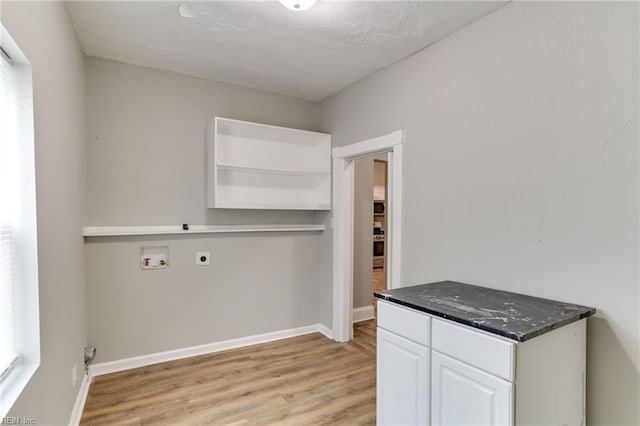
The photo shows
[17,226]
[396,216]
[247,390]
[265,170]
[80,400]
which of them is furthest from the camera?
[265,170]

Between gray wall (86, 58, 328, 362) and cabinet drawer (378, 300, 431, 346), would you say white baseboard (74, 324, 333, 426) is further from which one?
cabinet drawer (378, 300, 431, 346)

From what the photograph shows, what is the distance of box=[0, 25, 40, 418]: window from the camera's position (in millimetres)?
1312

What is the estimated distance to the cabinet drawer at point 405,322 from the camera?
1.68m

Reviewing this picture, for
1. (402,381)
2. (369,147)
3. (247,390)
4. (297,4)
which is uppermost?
(297,4)

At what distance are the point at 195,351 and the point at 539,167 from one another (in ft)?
10.2

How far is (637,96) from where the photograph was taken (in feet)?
4.96

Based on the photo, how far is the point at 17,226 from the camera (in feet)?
4.61

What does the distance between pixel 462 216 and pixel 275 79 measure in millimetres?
2100

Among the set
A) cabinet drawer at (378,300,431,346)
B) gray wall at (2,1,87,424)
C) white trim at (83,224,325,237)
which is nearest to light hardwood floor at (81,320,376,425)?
gray wall at (2,1,87,424)

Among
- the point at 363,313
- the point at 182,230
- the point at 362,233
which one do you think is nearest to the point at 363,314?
the point at 363,313

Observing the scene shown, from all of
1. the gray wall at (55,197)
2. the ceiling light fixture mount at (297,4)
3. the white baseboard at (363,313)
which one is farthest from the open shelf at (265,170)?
the white baseboard at (363,313)

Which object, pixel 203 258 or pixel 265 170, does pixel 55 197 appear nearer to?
pixel 203 258

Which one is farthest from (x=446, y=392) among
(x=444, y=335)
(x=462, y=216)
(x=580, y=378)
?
(x=462, y=216)

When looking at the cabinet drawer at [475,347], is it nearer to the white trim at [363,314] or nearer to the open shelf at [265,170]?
the open shelf at [265,170]
